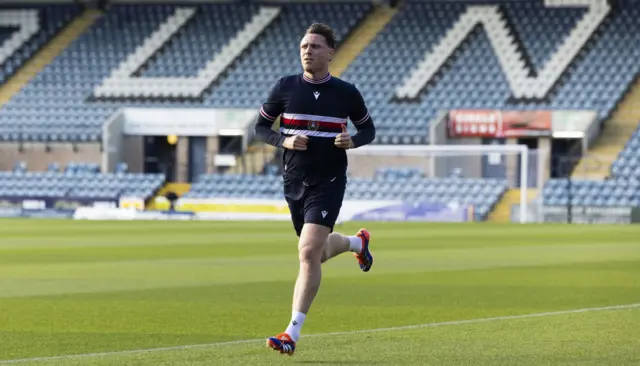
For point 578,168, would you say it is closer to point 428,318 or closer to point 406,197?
point 406,197

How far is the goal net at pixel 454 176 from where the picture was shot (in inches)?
1492

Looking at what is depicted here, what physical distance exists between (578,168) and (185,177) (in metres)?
12.6

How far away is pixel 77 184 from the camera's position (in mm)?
42094

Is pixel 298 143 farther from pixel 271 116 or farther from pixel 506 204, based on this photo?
pixel 506 204

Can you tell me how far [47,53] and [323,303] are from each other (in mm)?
38515

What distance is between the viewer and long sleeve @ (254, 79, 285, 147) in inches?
337

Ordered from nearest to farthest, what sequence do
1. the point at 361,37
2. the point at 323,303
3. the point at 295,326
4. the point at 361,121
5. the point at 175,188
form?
1. the point at 295,326
2. the point at 361,121
3. the point at 323,303
4. the point at 175,188
5. the point at 361,37

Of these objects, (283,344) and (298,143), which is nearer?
(283,344)

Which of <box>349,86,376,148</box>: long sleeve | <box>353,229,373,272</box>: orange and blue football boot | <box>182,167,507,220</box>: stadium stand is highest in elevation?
<box>349,86,376,148</box>: long sleeve

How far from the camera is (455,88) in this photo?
1729 inches

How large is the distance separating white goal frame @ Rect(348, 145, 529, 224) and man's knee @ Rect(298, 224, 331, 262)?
2877 centimetres

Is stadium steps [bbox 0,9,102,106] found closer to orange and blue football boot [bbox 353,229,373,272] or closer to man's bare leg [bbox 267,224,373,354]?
orange and blue football boot [bbox 353,229,373,272]

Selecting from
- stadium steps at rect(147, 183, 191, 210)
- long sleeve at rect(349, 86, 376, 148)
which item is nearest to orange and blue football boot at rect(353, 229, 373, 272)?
long sleeve at rect(349, 86, 376, 148)

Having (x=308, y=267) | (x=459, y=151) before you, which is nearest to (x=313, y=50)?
(x=308, y=267)
